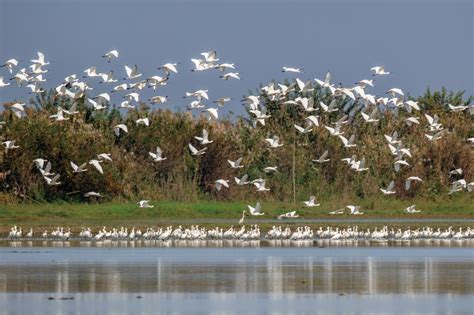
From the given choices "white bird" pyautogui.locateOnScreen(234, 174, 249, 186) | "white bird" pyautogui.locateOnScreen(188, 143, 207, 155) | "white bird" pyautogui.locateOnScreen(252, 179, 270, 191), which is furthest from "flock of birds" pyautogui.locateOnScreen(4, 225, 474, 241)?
"white bird" pyautogui.locateOnScreen(188, 143, 207, 155)

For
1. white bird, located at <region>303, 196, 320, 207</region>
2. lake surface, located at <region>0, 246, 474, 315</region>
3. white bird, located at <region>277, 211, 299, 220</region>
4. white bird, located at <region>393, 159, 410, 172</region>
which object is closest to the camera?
lake surface, located at <region>0, 246, 474, 315</region>

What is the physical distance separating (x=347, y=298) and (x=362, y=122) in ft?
101

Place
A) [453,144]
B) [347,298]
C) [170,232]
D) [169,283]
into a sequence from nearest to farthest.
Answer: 1. [347,298]
2. [169,283]
3. [170,232]
4. [453,144]

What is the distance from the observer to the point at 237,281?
26.8 m

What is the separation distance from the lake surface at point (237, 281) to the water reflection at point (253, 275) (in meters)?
0.02

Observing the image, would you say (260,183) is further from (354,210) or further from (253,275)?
(253,275)

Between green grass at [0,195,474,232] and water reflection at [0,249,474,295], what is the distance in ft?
33.6

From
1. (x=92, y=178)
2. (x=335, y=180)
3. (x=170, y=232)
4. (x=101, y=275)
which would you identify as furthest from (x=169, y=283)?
(x=335, y=180)

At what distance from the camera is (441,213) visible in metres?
45.9

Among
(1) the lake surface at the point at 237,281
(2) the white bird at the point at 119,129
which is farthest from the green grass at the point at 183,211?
(1) the lake surface at the point at 237,281

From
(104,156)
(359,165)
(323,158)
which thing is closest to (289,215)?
(359,165)

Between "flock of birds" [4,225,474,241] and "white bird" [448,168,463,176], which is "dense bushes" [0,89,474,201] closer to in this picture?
"white bird" [448,168,463,176]

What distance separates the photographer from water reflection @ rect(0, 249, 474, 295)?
1008 inches

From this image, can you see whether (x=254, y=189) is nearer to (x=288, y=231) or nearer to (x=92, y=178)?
(x=92, y=178)
